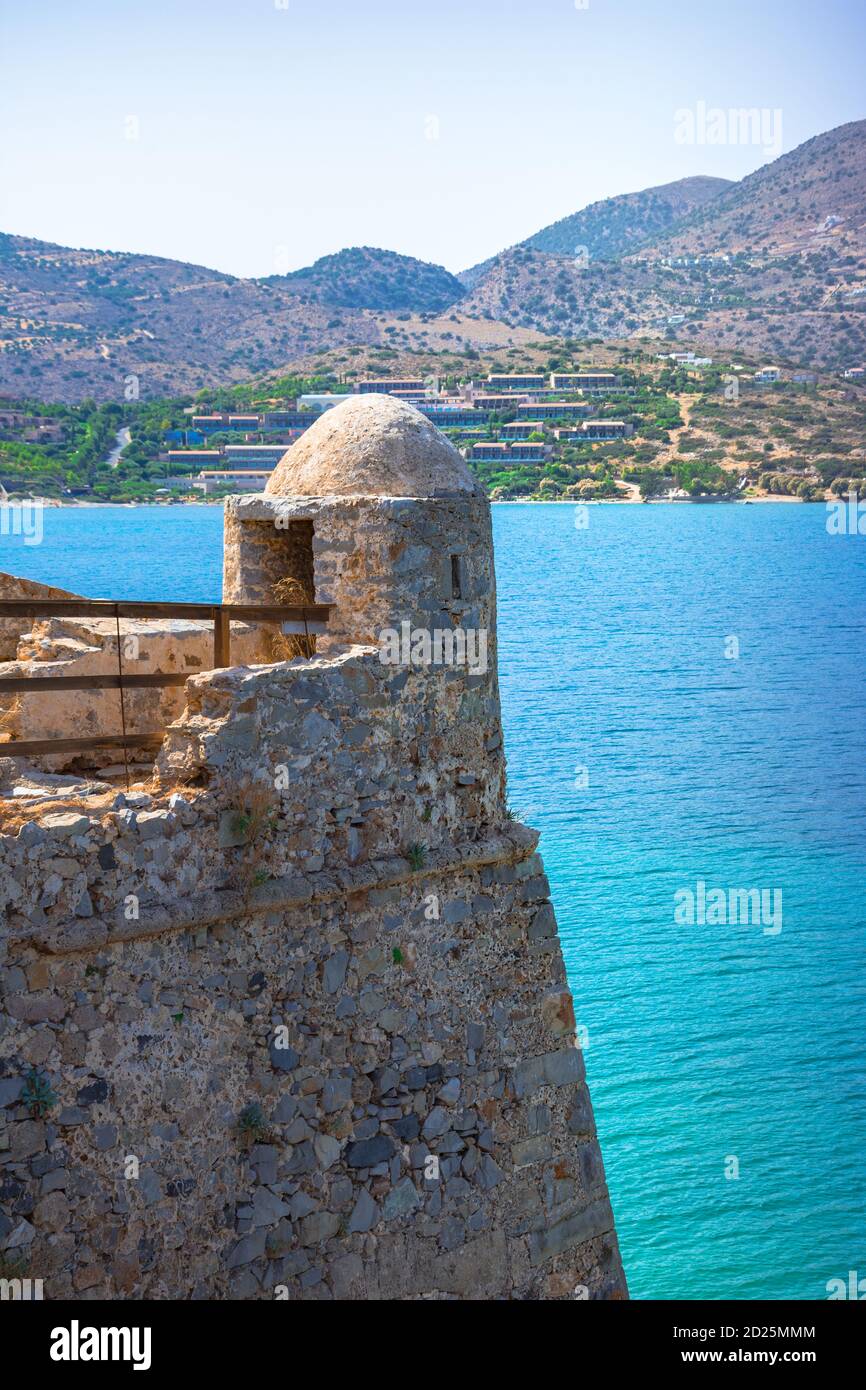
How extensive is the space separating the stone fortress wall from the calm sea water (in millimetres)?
8747

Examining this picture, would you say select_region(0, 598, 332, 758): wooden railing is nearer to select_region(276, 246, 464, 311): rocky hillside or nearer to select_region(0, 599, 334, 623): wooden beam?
select_region(0, 599, 334, 623): wooden beam

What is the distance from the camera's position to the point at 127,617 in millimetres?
7359

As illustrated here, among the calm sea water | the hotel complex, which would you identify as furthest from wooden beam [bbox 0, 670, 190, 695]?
the hotel complex

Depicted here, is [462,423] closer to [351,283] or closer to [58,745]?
[351,283]

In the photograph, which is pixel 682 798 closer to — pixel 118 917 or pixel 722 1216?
pixel 722 1216

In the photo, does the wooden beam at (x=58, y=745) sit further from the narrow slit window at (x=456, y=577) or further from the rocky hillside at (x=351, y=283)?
the rocky hillside at (x=351, y=283)

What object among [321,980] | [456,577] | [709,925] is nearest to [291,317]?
[709,925]

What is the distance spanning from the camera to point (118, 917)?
257 inches

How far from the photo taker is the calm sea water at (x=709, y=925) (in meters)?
17.4

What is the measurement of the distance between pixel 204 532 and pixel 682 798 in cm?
8808

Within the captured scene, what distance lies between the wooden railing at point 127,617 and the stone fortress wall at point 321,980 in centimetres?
24

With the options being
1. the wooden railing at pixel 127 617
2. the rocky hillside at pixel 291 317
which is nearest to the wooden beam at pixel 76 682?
the wooden railing at pixel 127 617

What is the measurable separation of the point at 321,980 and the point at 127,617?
1.96 meters

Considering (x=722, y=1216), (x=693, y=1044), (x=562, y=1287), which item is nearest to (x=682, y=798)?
(x=693, y=1044)
